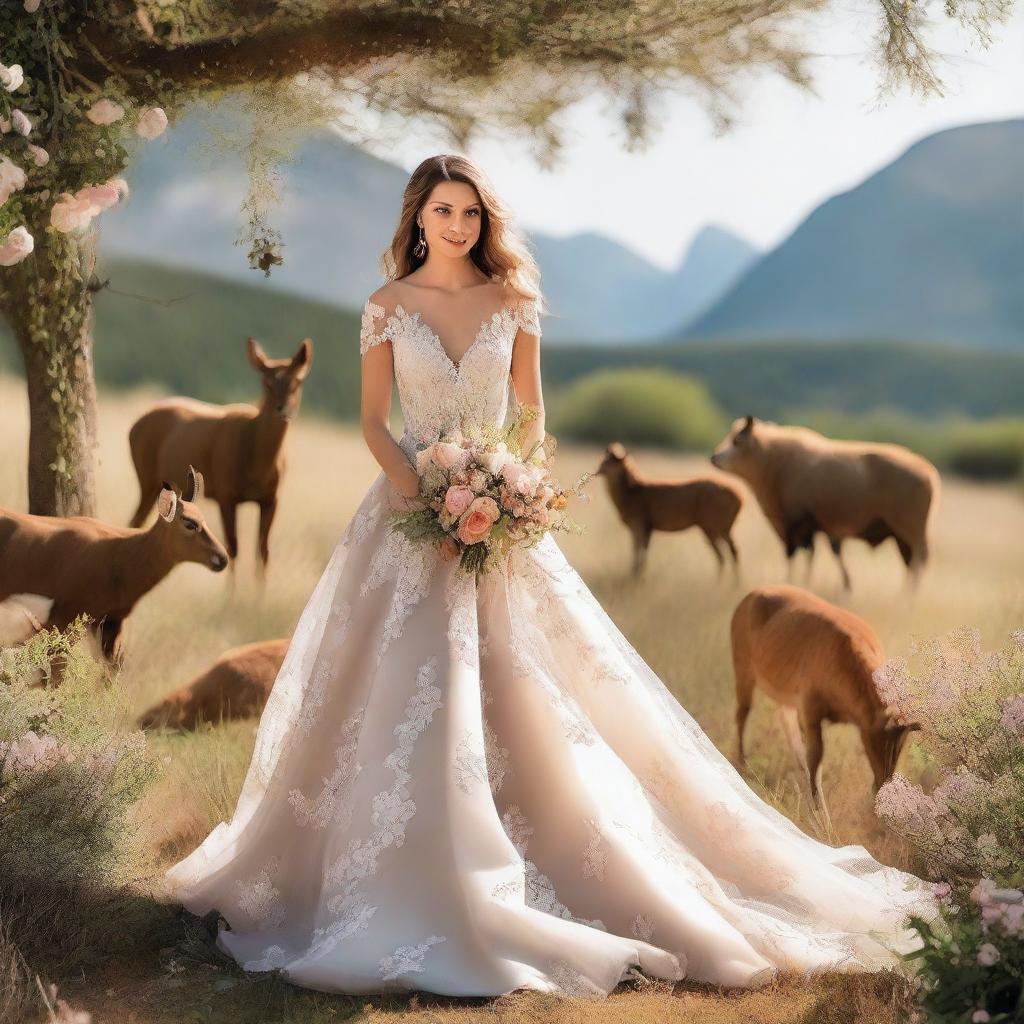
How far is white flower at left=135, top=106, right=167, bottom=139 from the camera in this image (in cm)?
582

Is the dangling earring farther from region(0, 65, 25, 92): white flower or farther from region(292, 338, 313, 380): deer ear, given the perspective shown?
region(292, 338, 313, 380): deer ear

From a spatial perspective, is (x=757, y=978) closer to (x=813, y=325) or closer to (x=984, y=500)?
(x=984, y=500)

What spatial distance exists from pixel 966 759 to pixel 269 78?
448 cm

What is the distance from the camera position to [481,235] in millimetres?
4742

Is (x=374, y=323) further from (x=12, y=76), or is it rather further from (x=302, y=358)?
(x=302, y=358)

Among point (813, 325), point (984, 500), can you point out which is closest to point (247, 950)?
point (984, 500)

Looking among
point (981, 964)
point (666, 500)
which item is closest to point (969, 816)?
point (981, 964)

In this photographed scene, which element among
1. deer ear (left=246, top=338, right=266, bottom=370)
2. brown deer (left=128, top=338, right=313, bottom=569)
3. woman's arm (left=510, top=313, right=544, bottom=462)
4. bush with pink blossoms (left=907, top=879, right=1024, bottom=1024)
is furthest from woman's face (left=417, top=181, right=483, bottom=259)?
brown deer (left=128, top=338, right=313, bottom=569)

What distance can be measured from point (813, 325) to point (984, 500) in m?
2.20

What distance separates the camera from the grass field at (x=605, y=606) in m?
4.09

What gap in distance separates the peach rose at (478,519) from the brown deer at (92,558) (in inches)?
91.4

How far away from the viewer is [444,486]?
424cm

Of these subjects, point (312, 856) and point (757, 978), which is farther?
point (312, 856)

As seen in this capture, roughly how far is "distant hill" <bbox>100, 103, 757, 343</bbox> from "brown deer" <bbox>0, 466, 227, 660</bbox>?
69.8 inches
